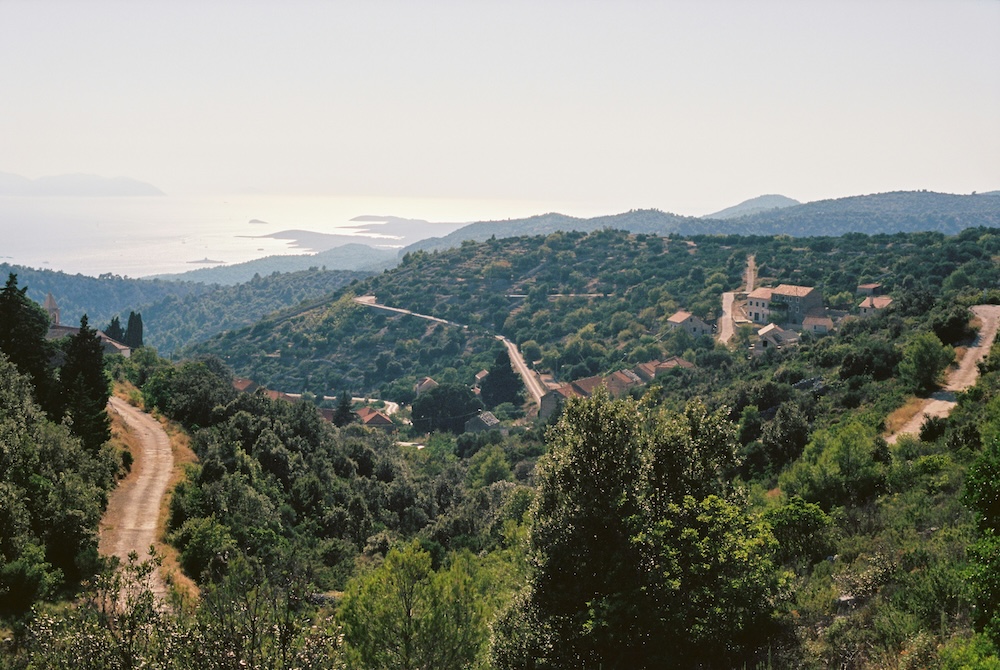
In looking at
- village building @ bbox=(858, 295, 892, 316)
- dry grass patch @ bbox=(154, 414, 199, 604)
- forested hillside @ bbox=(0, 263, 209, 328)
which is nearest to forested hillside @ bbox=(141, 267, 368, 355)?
forested hillside @ bbox=(0, 263, 209, 328)

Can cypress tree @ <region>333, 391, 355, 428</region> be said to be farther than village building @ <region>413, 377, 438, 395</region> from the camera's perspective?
No

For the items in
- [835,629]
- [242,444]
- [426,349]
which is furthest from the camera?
[426,349]

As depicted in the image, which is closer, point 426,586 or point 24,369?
point 426,586

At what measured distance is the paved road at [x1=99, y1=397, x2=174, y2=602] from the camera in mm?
16109

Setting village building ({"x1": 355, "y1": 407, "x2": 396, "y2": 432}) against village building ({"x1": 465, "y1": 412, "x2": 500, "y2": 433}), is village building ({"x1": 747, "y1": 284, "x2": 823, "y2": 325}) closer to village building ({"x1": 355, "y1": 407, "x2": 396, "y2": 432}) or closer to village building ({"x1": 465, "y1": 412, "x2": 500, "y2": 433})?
village building ({"x1": 465, "y1": 412, "x2": 500, "y2": 433})

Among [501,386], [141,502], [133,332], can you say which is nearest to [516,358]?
[501,386]

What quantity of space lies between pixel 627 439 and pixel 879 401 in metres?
18.1

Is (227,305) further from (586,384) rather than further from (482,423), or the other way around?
(586,384)

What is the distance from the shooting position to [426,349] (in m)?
83.4

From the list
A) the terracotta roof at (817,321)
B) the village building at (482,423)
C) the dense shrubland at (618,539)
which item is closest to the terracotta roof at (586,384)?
the village building at (482,423)

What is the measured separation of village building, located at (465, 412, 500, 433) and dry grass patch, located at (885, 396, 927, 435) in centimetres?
3665

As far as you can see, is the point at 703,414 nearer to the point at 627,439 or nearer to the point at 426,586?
the point at 627,439

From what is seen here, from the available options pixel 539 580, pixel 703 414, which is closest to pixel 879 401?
pixel 703 414

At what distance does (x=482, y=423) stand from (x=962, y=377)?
3858cm
